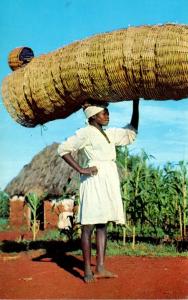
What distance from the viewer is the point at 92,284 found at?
5051 mm

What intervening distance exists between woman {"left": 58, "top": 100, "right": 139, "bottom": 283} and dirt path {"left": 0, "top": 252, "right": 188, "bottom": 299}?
0.28 m

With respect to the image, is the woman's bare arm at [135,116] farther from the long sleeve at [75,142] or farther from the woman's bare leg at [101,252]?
the woman's bare leg at [101,252]

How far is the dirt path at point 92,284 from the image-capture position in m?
4.68

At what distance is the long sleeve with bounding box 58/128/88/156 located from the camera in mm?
5371

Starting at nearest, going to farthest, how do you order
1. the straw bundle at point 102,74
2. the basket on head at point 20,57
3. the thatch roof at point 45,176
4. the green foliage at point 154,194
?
1. the straw bundle at point 102,74
2. the basket on head at point 20,57
3. the green foliage at point 154,194
4. the thatch roof at point 45,176

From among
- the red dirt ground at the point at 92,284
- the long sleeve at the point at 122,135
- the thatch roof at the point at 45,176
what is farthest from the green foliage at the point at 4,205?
the long sleeve at the point at 122,135

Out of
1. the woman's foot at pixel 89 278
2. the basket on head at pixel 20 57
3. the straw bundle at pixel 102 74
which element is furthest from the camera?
the basket on head at pixel 20 57

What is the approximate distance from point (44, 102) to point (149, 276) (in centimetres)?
209

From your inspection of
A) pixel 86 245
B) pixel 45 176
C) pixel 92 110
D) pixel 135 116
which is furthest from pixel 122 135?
pixel 45 176

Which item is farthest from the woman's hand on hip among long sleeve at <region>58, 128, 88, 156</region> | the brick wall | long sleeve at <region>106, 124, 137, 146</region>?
the brick wall

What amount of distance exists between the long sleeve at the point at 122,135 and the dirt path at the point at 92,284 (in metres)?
1.36

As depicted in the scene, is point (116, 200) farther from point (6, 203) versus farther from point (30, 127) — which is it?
point (6, 203)

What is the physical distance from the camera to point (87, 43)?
207 inches

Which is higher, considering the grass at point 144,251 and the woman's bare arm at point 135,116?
the woman's bare arm at point 135,116
